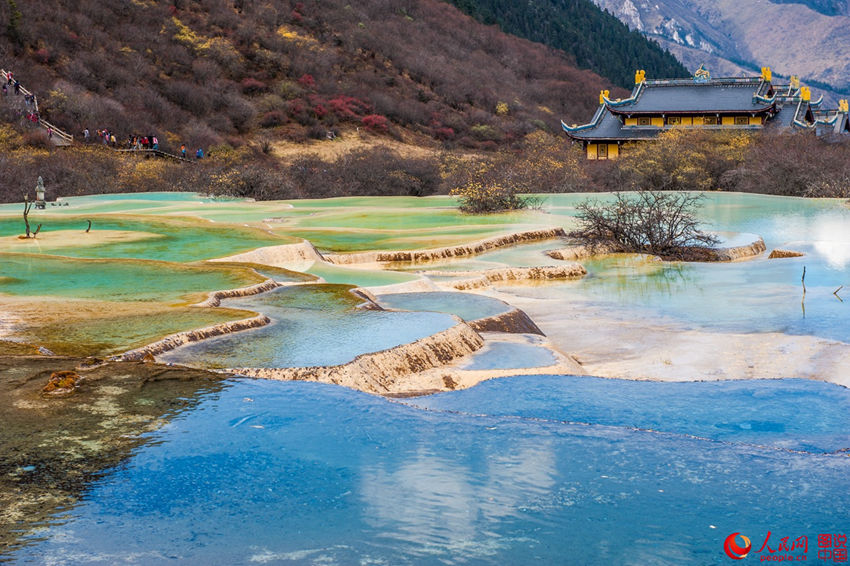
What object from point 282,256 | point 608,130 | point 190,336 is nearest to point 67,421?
point 190,336

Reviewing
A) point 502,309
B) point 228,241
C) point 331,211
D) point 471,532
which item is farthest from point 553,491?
point 331,211

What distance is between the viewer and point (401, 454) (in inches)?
254

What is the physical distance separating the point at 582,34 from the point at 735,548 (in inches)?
4284

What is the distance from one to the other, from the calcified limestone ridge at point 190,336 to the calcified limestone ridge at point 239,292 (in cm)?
113

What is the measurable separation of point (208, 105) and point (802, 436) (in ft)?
162

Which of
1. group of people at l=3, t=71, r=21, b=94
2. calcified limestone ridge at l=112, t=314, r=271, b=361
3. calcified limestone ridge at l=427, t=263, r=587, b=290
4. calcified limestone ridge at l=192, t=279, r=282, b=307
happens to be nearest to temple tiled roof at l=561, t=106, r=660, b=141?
group of people at l=3, t=71, r=21, b=94

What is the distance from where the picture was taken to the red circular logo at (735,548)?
5.08 meters

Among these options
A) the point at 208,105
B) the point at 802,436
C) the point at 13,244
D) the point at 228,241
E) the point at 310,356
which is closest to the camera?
the point at 802,436

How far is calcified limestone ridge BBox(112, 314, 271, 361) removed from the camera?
27.5 ft

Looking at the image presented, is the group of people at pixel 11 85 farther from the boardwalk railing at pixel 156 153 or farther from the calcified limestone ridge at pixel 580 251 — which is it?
the calcified limestone ridge at pixel 580 251

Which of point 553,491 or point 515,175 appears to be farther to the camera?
point 515,175

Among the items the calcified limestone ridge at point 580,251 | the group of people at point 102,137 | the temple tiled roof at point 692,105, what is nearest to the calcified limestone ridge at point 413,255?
the calcified limestone ridge at point 580,251

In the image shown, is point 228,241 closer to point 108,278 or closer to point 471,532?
point 108,278

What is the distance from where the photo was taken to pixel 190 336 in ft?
30.0
